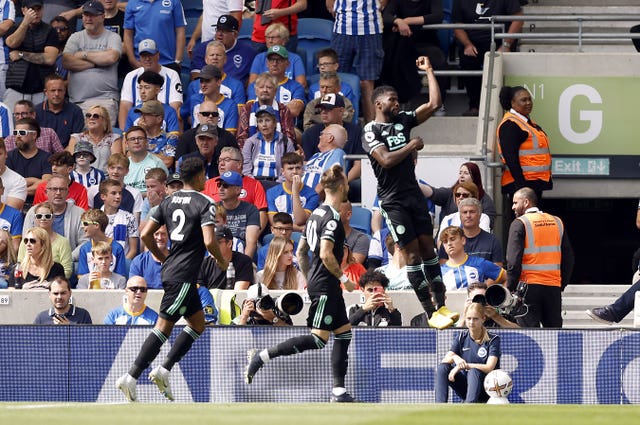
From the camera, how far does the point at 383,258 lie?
14.9 m

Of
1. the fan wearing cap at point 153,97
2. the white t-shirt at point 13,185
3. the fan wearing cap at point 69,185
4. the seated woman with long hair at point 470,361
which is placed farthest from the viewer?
the fan wearing cap at point 153,97

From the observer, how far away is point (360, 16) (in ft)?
57.7

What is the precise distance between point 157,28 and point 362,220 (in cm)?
426

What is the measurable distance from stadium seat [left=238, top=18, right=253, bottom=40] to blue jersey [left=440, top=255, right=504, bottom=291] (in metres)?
6.16

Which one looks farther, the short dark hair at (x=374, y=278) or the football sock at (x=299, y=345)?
the short dark hair at (x=374, y=278)

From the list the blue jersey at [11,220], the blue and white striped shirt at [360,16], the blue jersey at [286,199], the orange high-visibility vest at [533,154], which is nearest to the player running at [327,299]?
the blue jersey at [286,199]

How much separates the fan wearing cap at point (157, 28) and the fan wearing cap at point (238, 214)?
348 centimetres

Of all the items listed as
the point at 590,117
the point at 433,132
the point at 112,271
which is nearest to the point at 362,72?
the point at 433,132

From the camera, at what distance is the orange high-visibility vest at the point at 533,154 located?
16.2 m

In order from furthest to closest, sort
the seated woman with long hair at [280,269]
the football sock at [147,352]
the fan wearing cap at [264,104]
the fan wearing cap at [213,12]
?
the fan wearing cap at [213,12]
the fan wearing cap at [264,104]
the seated woman with long hair at [280,269]
the football sock at [147,352]

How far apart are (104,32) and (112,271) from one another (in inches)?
178

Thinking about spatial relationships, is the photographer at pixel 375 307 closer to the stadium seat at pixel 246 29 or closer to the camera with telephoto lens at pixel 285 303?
the camera with telephoto lens at pixel 285 303

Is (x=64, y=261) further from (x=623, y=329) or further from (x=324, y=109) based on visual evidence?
(x=623, y=329)

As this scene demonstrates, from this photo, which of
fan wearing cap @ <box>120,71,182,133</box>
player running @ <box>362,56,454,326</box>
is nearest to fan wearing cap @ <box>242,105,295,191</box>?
fan wearing cap @ <box>120,71,182,133</box>
